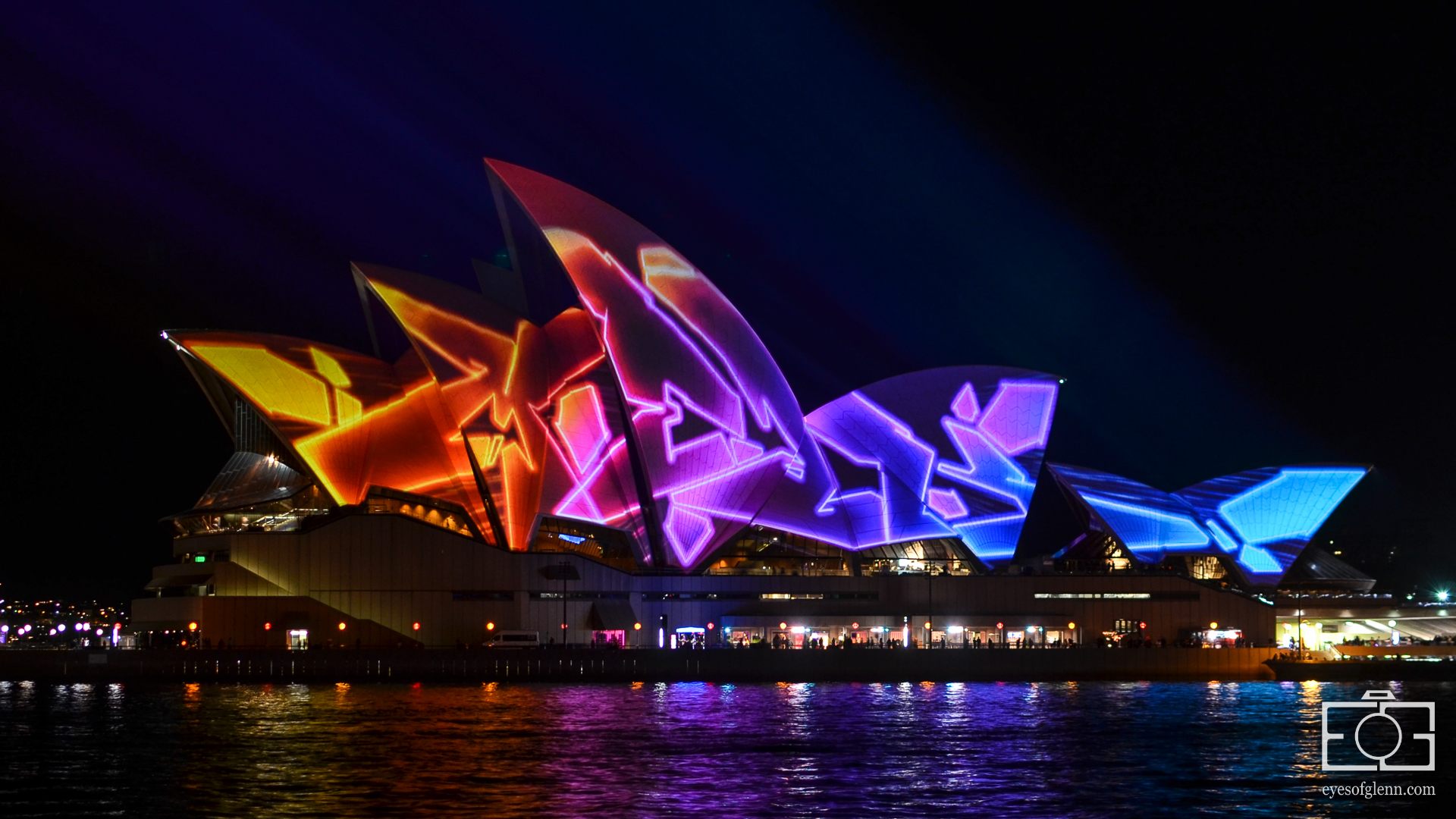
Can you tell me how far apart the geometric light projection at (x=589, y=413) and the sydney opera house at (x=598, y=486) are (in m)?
0.11

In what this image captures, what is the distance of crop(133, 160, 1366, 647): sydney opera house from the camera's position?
55594 mm

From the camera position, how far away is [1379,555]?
115125 millimetres

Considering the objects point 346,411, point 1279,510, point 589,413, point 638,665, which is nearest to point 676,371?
point 589,413

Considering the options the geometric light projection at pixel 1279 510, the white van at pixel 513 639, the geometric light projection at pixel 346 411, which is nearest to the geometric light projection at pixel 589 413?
the geometric light projection at pixel 346 411

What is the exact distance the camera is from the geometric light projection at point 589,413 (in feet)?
178

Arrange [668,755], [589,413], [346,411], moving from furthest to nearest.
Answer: [346,411], [589,413], [668,755]

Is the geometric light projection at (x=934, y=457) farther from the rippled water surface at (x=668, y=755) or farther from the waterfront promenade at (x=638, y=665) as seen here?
the rippled water surface at (x=668, y=755)

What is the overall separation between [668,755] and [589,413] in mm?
29186

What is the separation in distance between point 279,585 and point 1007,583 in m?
32.3

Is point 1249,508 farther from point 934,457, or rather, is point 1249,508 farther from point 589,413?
point 589,413

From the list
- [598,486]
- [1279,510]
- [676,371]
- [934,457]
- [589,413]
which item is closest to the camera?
[676,371]

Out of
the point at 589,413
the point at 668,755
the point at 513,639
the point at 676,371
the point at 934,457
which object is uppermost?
the point at 676,371

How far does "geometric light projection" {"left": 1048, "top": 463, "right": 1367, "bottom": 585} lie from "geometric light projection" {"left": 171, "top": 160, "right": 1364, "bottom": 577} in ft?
31.7

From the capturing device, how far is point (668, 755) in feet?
99.8
